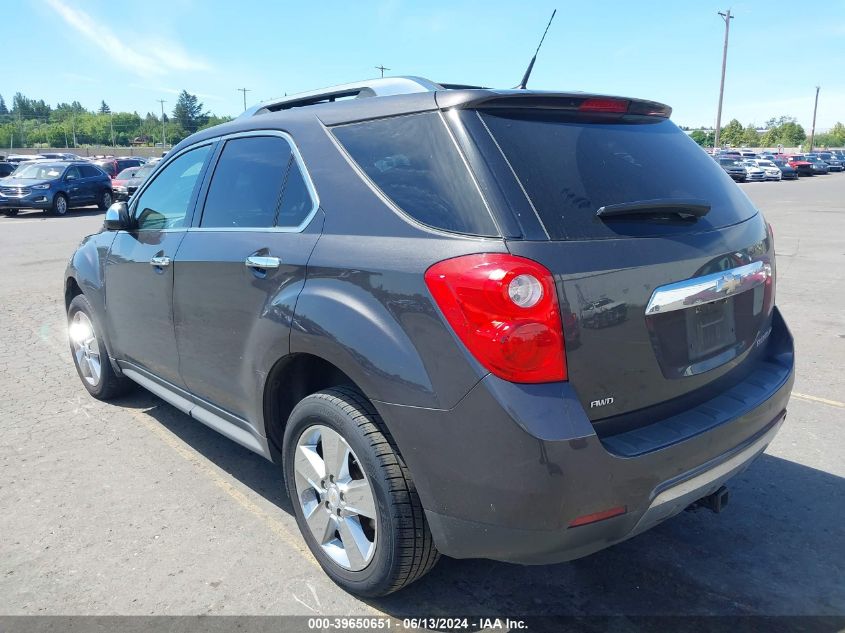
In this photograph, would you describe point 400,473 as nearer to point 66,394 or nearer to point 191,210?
point 191,210

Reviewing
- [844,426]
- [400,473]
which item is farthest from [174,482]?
[844,426]

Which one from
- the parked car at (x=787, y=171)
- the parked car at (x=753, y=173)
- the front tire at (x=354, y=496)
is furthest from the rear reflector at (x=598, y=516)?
the parked car at (x=787, y=171)

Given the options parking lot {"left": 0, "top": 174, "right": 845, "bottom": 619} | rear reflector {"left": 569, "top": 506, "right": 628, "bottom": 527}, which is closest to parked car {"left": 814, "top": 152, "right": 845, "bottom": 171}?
parking lot {"left": 0, "top": 174, "right": 845, "bottom": 619}

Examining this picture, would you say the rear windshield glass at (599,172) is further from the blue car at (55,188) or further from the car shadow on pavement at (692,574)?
the blue car at (55,188)

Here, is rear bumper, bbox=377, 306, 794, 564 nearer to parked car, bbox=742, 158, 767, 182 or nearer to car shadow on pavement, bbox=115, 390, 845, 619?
car shadow on pavement, bbox=115, 390, 845, 619

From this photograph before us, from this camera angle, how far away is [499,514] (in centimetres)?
212

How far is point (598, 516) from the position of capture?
2119mm

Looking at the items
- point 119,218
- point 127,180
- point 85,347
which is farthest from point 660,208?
point 127,180

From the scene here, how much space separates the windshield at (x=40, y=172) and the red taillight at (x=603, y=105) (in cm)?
2315

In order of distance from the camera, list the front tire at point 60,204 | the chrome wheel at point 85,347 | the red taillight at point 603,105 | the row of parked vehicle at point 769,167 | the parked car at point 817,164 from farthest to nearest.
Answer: the parked car at point 817,164, the row of parked vehicle at point 769,167, the front tire at point 60,204, the chrome wheel at point 85,347, the red taillight at point 603,105

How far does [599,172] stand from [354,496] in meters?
1.49

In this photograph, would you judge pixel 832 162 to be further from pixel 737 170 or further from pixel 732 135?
pixel 732 135

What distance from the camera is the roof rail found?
2.80 meters

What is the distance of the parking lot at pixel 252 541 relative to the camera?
8.83 ft
